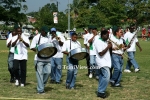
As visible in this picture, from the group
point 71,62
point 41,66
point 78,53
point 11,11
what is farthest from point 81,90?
point 11,11

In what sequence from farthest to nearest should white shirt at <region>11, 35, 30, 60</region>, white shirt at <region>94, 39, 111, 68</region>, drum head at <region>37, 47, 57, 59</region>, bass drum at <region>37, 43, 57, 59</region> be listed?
white shirt at <region>11, 35, 30, 60</region> < drum head at <region>37, 47, 57, 59</region> < bass drum at <region>37, 43, 57, 59</region> < white shirt at <region>94, 39, 111, 68</region>

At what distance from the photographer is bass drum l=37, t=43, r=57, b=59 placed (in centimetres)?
852

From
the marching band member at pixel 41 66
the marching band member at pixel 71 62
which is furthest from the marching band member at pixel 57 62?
the marching band member at pixel 41 66

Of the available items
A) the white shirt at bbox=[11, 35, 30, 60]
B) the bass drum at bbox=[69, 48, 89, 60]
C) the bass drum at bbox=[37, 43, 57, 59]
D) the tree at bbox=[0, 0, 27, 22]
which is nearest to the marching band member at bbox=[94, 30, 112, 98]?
the bass drum at bbox=[69, 48, 89, 60]

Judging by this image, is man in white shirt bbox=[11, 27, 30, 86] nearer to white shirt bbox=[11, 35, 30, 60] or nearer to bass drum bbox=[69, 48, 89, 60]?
white shirt bbox=[11, 35, 30, 60]

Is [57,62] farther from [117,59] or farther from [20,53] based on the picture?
[117,59]

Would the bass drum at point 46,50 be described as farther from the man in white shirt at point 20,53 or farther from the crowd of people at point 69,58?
the man in white shirt at point 20,53

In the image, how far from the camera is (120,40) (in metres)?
10.3

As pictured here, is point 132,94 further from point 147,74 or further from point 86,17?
point 86,17

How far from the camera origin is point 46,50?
8.66 meters

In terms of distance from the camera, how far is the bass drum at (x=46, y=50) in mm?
8516

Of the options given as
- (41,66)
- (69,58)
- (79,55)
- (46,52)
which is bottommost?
(41,66)

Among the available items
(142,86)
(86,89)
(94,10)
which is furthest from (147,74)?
(94,10)

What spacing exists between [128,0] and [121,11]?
2.91 metres
